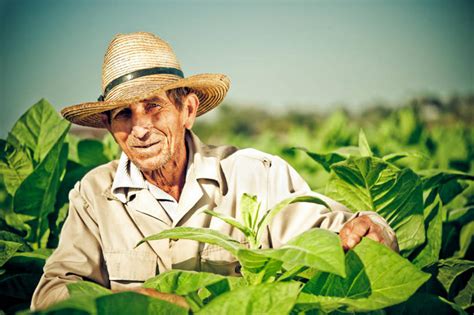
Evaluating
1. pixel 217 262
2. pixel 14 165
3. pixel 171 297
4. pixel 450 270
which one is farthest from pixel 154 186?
pixel 450 270

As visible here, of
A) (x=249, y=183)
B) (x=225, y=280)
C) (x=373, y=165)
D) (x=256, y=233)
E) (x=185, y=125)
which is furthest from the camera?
(x=185, y=125)

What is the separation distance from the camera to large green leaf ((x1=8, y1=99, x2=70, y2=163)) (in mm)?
3189

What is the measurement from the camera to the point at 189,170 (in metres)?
2.65

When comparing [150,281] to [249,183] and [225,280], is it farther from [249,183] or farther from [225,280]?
[249,183]

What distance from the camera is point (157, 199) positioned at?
8.77 ft

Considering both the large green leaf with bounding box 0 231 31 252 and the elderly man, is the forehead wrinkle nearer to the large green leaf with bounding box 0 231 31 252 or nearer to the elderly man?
the elderly man

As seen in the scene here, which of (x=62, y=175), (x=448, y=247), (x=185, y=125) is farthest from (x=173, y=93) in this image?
(x=448, y=247)

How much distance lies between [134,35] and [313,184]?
242 centimetres

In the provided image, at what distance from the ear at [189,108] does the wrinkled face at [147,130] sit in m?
0.11

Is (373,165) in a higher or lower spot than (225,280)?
higher

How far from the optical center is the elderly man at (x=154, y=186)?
238cm

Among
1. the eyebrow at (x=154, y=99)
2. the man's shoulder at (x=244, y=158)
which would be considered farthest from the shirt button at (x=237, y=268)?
the eyebrow at (x=154, y=99)

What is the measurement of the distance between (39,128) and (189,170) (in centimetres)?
103

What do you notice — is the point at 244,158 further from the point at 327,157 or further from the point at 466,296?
the point at 466,296
